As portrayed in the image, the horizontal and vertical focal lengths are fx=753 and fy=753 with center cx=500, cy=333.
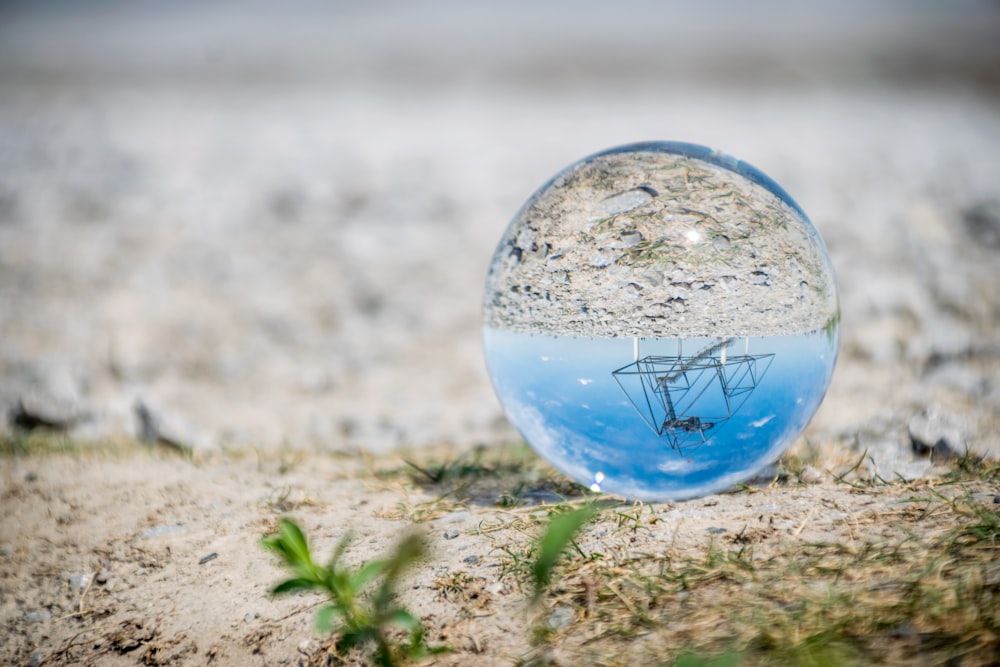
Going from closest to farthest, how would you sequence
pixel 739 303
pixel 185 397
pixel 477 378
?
pixel 739 303 < pixel 185 397 < pixel 477 378

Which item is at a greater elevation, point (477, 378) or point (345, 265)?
point (345, 265)

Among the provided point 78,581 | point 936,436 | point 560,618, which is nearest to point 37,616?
point 78,581

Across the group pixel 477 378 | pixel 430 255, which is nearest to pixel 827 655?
pixel 477 378

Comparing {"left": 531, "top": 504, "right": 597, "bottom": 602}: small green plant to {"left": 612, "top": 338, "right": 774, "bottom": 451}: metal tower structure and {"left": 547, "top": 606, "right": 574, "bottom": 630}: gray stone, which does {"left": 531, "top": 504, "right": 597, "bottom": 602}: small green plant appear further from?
{"left": 612, "top": 338, "right": 774, "bottom": 451}: metal tower structure

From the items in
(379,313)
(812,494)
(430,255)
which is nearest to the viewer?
(812,494)

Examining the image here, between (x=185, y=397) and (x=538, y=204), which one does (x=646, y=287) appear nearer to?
(x=538, y=204)

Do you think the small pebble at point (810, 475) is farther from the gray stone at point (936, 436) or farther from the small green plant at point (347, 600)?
the small green plant at point (347, 600)

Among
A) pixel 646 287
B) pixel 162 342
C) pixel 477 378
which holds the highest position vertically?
pixel 646 287

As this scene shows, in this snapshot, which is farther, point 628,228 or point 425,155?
point 425,155

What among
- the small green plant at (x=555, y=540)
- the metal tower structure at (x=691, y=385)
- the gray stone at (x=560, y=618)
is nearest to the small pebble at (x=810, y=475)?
the metal tower structure at (x=691, y=385)
